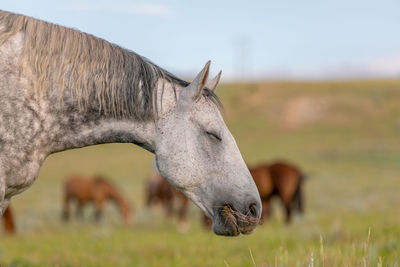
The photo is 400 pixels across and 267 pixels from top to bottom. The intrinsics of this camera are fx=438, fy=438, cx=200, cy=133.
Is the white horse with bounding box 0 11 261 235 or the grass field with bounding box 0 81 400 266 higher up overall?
the white horse with bounding box 0 11 261 235

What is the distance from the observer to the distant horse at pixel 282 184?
1336 cm

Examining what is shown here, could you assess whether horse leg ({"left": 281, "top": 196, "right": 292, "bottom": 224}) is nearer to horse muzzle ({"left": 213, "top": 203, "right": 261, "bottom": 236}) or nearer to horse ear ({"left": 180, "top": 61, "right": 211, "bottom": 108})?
horse muzzle ({"left": 213, "top": 203, "right": 261, "bottom": 236})

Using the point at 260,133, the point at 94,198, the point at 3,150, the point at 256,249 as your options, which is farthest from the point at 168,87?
the point at 260,133

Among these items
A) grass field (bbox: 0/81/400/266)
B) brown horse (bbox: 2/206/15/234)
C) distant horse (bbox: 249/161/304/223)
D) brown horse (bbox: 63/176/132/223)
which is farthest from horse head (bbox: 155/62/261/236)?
brown horse (bbox: 63/176/132/223)

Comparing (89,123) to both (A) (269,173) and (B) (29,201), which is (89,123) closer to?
(A) (269,173)

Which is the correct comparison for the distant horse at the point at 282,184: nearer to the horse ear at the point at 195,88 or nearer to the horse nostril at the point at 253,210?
the horse nostril at the point at 253,210

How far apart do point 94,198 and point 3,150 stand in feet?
45.2

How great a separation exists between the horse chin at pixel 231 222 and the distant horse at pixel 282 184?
9.92 metres

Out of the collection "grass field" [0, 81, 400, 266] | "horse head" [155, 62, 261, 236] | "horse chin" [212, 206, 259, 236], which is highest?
"horse head" [155, 62, 261, 236]

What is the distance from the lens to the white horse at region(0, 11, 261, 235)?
3.26 m

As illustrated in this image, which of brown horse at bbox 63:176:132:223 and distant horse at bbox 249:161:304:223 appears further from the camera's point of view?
brown horse at bbox 63:176:132:223

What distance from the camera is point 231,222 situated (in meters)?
3.34

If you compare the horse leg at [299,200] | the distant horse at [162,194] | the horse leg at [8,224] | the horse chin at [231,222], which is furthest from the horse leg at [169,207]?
the horse chin at [231,222]

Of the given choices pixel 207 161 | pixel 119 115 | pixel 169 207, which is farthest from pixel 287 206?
pixel 119 115
